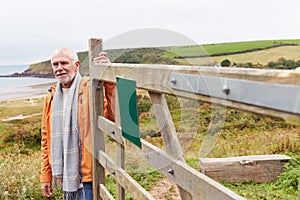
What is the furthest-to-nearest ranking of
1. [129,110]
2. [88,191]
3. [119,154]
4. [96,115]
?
[88,191] < [96,115] < [119,154] < [129,110]

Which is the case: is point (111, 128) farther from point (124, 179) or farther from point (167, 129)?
point (167, 129)

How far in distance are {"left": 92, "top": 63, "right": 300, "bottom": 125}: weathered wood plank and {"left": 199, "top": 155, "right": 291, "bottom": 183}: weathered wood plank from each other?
3.17 m

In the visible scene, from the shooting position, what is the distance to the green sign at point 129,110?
235 centimetres

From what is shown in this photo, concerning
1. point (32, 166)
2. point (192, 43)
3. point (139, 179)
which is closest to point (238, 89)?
point (192, 43)

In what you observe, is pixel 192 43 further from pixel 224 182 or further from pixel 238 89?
pixel 224 182

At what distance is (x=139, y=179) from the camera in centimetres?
616

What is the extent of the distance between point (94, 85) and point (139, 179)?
3.07m

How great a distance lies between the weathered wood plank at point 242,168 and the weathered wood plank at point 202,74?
10.4ft

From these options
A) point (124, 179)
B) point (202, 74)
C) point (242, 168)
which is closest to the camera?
point (202, 74)

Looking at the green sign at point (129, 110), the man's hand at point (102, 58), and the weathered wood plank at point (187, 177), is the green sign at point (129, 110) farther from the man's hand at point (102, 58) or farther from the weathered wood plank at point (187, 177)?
the man's hand at point (102, 58)

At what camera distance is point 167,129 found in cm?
197

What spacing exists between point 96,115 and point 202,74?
2.01m

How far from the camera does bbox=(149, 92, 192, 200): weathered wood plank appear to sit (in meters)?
1.92

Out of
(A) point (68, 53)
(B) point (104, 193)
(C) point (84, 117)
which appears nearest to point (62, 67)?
(A) point (68, 53)
